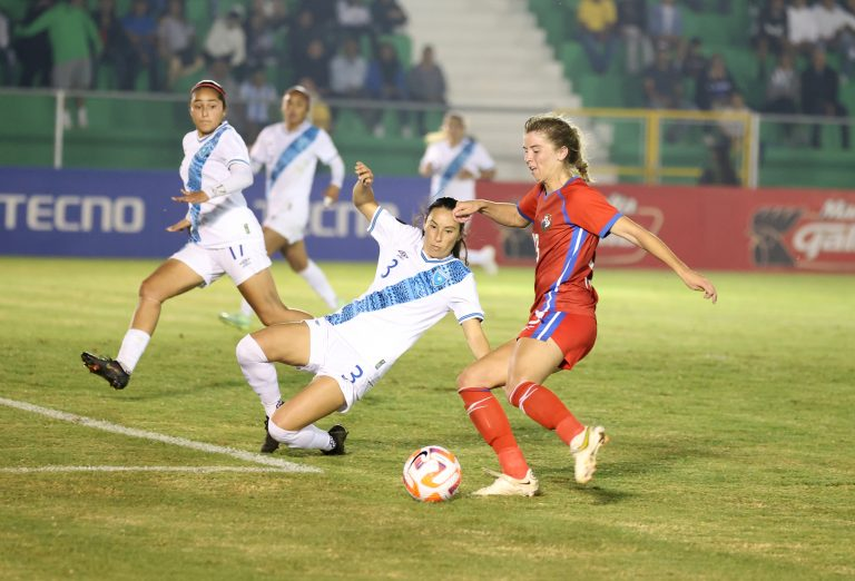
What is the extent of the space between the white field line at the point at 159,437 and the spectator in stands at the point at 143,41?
1468cm

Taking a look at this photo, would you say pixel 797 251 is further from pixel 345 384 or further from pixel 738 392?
pixel 345 384

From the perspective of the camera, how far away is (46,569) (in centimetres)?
563

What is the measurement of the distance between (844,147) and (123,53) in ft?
36.6

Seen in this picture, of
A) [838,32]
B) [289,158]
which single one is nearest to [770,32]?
[838,32]

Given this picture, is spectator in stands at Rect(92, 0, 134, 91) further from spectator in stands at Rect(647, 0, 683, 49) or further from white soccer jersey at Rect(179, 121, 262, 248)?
white soccer jersey at Rect(179, 121, 262, 248)

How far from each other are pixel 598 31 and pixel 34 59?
9987mm

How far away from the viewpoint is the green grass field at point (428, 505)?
5977mm

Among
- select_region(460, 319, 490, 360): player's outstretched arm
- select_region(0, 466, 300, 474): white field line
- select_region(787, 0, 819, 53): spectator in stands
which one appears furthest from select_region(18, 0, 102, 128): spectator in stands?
select_region(460, 319, 490, 360): player's outstretched arm

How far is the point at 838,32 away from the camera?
28906 millimetres

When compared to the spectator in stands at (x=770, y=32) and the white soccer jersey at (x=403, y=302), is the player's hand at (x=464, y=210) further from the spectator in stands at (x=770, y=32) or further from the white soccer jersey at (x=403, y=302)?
the spectator in stands at (x=770, y=32)

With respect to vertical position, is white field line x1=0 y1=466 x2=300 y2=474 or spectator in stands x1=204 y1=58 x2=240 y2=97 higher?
spectator in stands x1=204 y1=58 x2=240 y2=97

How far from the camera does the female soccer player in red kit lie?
725cm

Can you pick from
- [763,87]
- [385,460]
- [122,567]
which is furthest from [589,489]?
[763,87]

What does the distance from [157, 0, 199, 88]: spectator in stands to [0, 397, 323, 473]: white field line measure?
14959 mm
